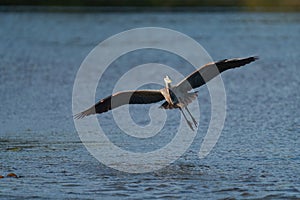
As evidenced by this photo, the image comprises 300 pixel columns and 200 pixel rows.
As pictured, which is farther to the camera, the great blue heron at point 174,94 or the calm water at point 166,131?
the great blue heron at point 174,94

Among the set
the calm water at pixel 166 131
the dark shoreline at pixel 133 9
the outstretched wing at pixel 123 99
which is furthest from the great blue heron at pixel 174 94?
the dark shoreline at pixel 133 9

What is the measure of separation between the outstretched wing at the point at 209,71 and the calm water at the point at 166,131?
3.43ft

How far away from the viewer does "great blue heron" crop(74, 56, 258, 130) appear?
11617mm

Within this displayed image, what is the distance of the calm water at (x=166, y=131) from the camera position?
10.2 m

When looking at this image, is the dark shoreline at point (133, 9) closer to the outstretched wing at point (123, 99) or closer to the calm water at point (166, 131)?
the calm water at point (166, 131)

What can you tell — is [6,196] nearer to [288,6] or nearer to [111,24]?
[111,24]

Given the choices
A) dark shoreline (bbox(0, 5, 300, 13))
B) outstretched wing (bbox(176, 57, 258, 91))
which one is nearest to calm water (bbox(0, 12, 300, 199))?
outstretched wing (bbox(176, 57, 258, 91))

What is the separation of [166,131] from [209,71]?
2625mm

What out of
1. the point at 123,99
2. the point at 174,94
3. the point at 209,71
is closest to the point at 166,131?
the point at 174,94

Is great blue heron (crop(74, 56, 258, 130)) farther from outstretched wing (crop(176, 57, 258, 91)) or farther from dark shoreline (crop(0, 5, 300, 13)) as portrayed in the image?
dark shoreline (crop(0, 5, 300, 13))

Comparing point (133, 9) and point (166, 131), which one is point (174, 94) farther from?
point (133, 9)

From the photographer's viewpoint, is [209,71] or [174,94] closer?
[209,71]

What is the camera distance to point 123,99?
12.1m

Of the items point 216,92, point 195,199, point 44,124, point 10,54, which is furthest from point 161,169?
point 10,54
